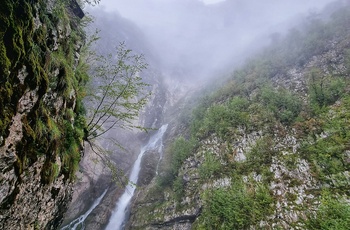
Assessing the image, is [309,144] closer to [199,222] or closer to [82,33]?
[199,222]

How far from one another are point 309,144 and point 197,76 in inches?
2527

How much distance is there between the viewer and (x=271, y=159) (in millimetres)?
23031

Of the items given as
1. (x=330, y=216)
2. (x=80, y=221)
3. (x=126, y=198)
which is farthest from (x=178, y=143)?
(x=330, y=216)

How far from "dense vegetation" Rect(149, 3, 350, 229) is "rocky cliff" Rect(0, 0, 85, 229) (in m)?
15.8

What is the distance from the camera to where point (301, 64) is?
37094 mm

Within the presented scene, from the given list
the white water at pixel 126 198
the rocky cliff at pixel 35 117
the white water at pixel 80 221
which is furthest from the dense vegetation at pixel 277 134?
the rocky cliff at pixel 35 117

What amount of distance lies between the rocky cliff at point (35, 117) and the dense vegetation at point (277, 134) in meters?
15.8

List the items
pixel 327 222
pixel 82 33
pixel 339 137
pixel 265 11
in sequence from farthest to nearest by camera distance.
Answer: pixel 265 11
pixel 339 137
pixel 327 222
pixel 82 33

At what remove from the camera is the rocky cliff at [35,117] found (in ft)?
16.1

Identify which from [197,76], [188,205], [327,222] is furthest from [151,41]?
[327,222]

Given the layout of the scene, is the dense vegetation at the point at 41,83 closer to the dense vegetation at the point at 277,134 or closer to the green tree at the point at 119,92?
the green tree at the point at 119,92

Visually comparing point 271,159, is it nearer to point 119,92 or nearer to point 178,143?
point 178,143

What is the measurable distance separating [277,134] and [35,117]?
80.3 ft

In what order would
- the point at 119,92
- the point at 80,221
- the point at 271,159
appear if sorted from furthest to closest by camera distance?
the point at 80,221 < the point at 271,159 < the point at 119,92
